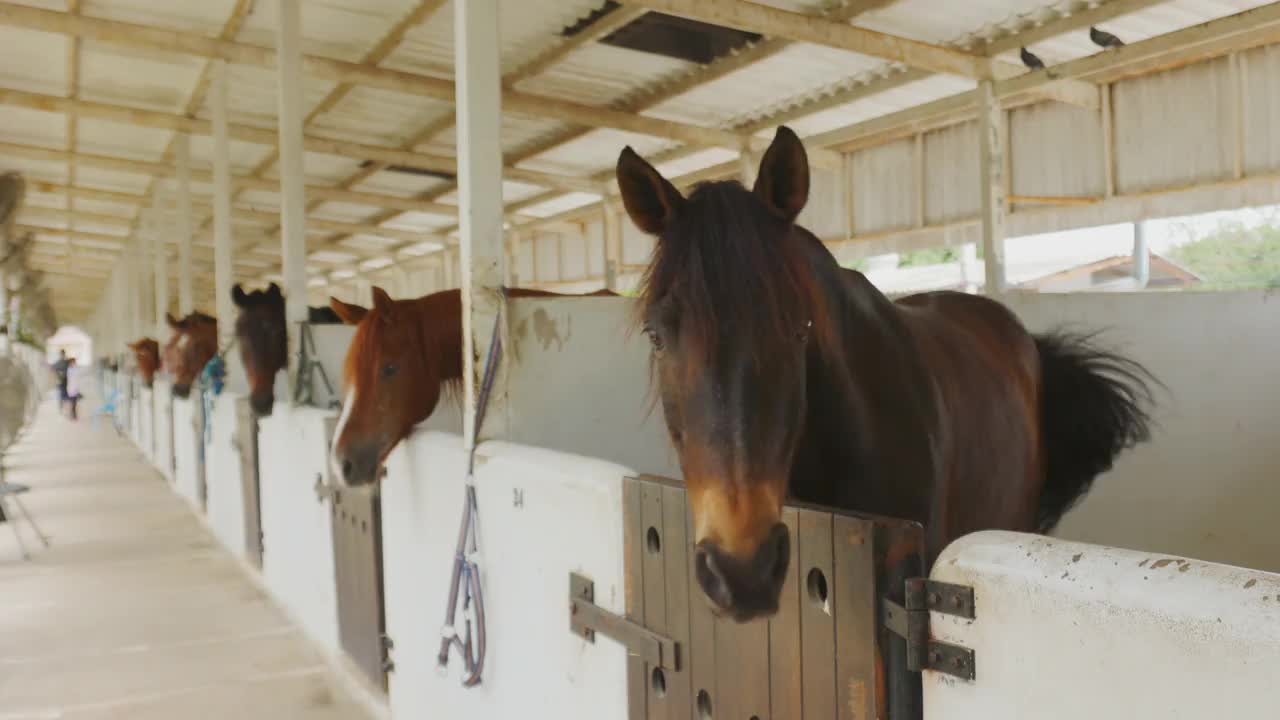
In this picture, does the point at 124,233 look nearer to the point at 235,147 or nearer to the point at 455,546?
the point at 235,147

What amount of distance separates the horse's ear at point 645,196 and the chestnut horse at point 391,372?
1545 mm

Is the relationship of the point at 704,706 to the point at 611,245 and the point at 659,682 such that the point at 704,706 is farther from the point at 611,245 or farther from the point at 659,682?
the point at 611,245

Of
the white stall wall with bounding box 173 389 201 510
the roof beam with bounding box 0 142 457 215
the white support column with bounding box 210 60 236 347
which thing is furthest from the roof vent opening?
the roof beam with bounding box 0 142 457 215

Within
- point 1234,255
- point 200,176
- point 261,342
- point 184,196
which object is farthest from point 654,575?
point 1234,255

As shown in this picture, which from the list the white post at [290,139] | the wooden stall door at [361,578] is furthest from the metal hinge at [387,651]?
the white post at [290,139]

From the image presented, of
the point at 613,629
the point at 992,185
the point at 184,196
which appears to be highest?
the point at 184,196

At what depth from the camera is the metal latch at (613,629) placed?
5.03 feet

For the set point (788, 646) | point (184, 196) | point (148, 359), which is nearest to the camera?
point (788, 646)

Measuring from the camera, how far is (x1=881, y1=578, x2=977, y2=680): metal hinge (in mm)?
1002

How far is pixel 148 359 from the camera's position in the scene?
1127cm

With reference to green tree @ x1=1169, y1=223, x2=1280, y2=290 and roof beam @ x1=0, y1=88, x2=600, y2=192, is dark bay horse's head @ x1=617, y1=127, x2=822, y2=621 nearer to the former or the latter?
roof beam @ x1=0, y1=88, x2=600, y2=192

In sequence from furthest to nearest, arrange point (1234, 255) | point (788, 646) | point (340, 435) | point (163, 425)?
point (1234, 255)
point (163, 425)
point (340, 435)
point (788, 646)

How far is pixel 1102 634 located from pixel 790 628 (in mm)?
486

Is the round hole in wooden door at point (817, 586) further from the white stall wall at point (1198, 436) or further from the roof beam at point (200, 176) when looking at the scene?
the roof beam at point (200, 176)
